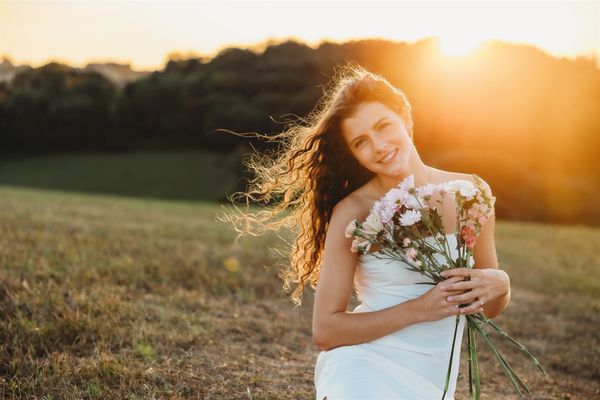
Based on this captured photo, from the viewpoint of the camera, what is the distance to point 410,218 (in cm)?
261

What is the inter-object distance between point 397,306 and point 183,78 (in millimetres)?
56169

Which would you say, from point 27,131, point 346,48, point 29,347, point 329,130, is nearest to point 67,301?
point 29,347

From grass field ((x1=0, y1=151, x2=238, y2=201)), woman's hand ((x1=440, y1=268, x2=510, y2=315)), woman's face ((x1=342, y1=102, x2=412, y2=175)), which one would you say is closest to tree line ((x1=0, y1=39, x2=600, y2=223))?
grass field ((x1=0, y1=151, x2=238, y2=201))

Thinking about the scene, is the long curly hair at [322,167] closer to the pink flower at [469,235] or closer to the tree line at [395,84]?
the pink flower at [469,235]

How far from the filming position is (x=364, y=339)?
2.94m

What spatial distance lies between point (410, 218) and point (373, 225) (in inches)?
7.3

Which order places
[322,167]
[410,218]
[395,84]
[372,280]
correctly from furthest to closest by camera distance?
1. [395,84]
2. [322,167]
3. [372,280]
4. [410,218]

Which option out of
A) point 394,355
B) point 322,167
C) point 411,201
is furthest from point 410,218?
point 322,167

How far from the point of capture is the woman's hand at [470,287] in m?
2.68

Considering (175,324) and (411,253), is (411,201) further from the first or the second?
(175,324)

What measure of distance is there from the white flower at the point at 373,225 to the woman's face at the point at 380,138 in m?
0.51

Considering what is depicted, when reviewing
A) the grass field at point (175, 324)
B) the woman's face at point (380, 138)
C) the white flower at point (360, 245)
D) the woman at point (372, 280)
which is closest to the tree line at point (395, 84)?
the grass field at point (175, 324)

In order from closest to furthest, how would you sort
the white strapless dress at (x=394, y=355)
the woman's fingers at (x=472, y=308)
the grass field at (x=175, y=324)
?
the woman's fingers at (x=472, y=308), the white strapless dress at (x=394, y=355), the grass field at (x=175, y=324)

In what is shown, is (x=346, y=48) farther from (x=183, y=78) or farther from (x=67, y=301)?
(x=67, y=301)
